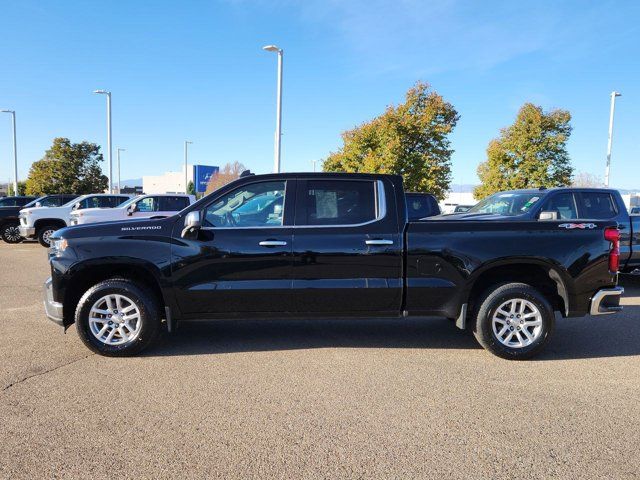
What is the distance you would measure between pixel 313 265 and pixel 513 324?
215cm

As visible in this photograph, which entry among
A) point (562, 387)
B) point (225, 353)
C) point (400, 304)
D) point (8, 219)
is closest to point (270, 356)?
point (225, 353)

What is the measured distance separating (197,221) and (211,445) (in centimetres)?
220

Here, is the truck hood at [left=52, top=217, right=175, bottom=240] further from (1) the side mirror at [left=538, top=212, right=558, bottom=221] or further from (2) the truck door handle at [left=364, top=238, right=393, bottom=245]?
(1) the side mirror at [left=538, top=212, right=558, bottom=221]

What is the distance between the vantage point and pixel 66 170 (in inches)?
1571

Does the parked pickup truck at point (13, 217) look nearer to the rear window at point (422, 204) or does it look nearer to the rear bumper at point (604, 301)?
the rear window at point (422, 204)

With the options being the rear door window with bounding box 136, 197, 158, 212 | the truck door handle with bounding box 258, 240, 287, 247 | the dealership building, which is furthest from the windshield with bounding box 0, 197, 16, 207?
the dealership building

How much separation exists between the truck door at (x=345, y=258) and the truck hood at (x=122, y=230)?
1331mm

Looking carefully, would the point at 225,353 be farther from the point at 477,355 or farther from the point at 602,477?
the point at 602,477

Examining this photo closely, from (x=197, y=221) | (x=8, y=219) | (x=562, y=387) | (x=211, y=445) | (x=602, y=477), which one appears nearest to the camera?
(x=602, y=477)

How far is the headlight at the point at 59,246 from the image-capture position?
486 cm

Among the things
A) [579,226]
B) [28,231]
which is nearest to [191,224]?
[579,226]

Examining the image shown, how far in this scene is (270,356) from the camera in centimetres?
501

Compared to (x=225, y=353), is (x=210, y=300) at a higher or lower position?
higher

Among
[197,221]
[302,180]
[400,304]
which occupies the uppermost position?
[302,180]
